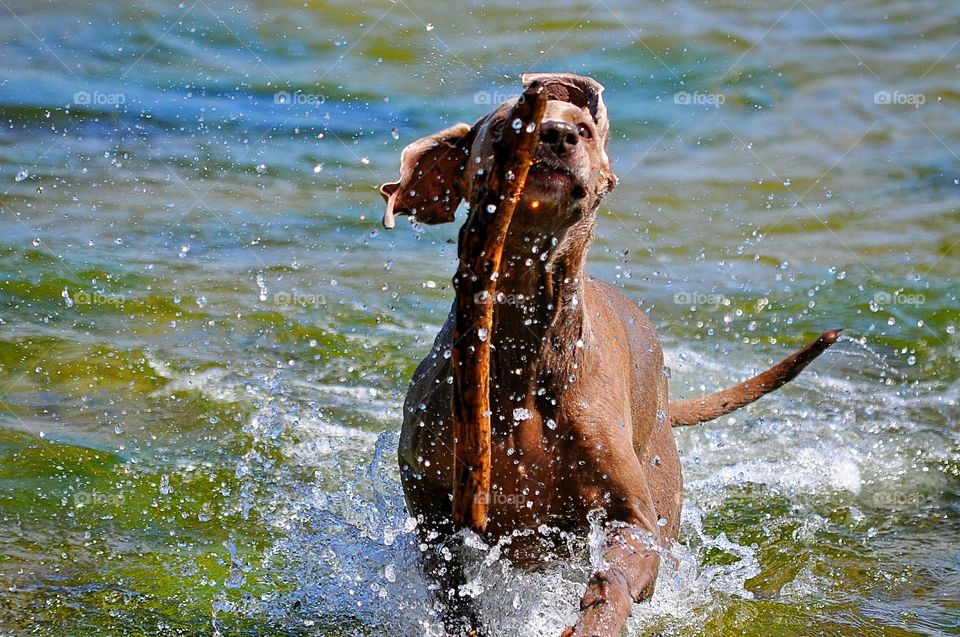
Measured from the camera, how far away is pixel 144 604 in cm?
448

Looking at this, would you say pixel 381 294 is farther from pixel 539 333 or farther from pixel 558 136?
pixel 558 136

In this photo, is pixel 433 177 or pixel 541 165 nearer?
pixel 541 165

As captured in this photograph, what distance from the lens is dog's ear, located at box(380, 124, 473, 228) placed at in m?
3.82

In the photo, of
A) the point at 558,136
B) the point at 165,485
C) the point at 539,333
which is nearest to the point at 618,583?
the point at 539,333

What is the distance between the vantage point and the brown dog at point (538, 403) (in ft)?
12.0

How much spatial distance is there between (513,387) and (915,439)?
3.88 meters

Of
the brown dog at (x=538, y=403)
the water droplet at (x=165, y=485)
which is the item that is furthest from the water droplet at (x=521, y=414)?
the water droplet at (x=165, y=485)

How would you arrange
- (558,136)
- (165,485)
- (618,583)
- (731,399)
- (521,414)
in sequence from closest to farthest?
(558,136) < (618,583) < (521,414) < (731,399) < (165,485)

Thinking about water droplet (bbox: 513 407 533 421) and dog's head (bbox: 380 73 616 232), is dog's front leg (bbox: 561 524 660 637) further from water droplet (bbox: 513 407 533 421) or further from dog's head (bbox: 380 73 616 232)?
dog's head (bbox: 380 73 616 232)

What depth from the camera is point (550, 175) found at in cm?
342

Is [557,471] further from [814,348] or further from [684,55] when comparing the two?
[684,55]

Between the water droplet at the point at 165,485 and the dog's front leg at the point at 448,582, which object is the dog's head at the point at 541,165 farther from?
the water droplet at the point at 165,485

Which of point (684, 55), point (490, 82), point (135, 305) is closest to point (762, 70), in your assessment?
point (684, 55)

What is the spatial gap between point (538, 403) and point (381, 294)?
455cm
